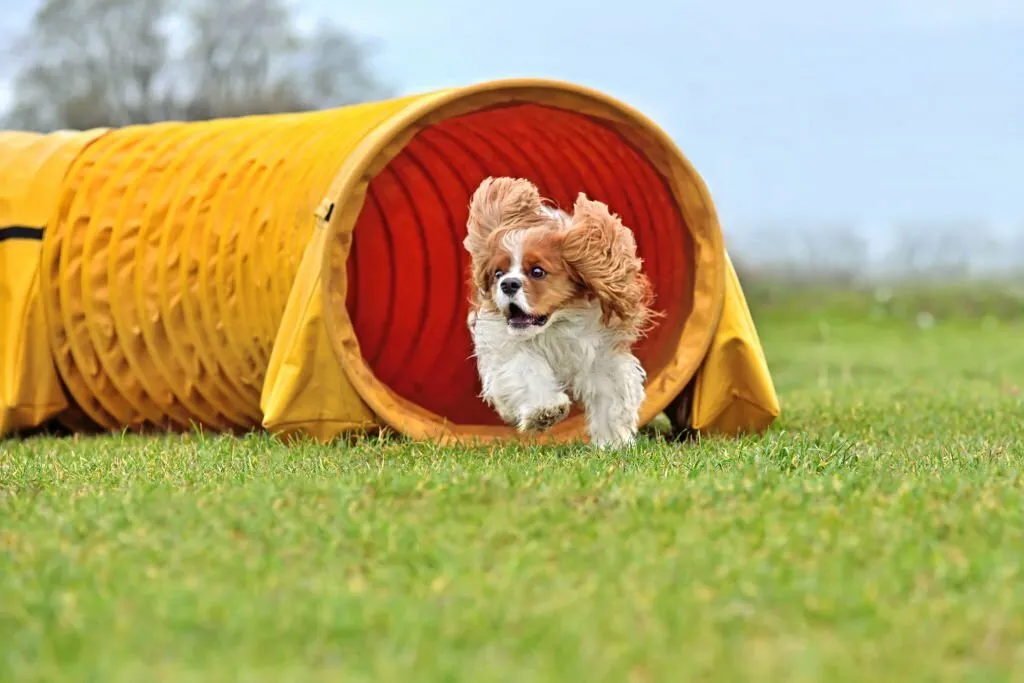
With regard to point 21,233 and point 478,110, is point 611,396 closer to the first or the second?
point 478,110

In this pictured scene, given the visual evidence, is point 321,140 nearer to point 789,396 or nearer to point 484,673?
point 789,396

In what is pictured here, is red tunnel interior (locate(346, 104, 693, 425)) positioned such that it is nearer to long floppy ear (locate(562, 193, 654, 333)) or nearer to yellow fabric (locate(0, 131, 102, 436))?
long floppy ear (locate(562, 193, 654, 333))

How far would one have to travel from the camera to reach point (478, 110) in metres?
6.52

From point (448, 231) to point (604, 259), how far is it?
1.92 m

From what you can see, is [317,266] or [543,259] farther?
[317,266]

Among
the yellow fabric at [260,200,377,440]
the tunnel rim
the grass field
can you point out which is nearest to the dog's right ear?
the tunnel rim

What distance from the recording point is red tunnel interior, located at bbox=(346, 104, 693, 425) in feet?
23.5

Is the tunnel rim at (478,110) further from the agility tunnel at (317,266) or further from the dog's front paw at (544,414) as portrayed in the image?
the dog's front paw at (544,414)

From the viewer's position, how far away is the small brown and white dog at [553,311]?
5777 millimetres

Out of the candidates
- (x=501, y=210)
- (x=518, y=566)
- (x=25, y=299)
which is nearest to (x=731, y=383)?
(x=501, y=210)

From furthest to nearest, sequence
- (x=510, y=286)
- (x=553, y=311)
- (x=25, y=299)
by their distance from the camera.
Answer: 1. (x=25, y=299)
2. (x=553, y=311)
3. (x=510, y=286)

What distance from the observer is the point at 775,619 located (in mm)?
3258

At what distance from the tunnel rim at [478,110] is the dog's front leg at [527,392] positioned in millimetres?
337

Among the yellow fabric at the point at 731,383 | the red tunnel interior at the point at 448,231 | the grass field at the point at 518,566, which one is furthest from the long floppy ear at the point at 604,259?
the red tunnel interior at the point at 448,231
